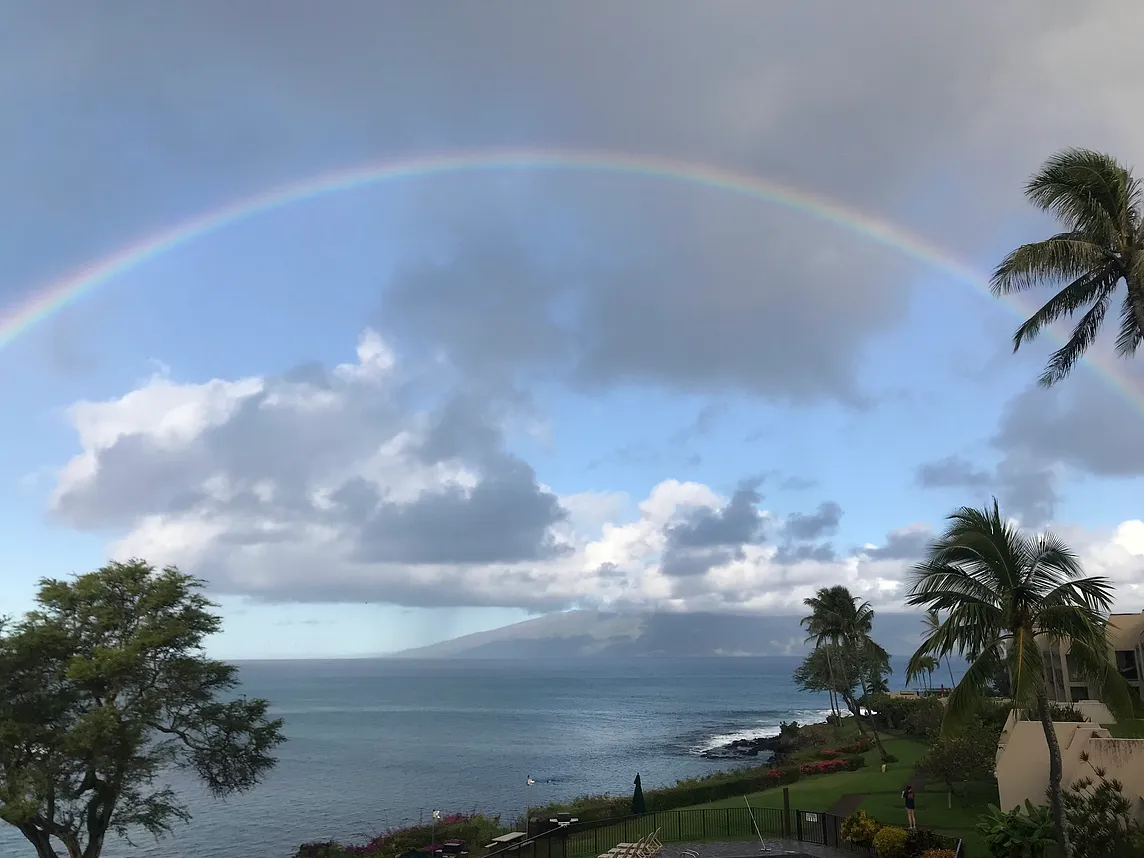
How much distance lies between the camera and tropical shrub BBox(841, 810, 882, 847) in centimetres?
2072

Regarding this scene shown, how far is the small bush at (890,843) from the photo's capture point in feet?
62.5

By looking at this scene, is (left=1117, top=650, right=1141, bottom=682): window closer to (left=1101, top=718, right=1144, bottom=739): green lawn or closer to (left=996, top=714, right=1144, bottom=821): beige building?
(left=1101, top=718, right=1144, bottom=739): green lawn

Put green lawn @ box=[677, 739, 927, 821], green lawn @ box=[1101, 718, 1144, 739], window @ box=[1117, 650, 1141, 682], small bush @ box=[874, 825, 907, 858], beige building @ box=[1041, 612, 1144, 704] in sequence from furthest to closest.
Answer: window @ box=[1117, 650, 1141, 682] < beige building @ box=[1041, 612, 1144, 704] < green lawn @ box=[677, 739, 927, 821] < green lawn @ box=[1101, 718, 1144, 739] < small bush @ box=[874, 825, 907, 858]

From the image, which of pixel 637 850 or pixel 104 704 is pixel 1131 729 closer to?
pixel 637 850

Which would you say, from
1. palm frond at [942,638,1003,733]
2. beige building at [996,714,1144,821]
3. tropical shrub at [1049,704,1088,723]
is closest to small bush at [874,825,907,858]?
beige building at [996,714,1144,821]

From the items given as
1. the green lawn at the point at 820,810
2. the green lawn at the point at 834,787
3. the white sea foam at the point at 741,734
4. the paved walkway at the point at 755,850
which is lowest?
the white sea foam at the point at 741,734

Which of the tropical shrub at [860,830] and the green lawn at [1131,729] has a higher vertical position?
the green lawn at [1131,729]

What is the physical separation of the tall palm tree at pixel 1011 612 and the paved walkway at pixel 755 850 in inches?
248

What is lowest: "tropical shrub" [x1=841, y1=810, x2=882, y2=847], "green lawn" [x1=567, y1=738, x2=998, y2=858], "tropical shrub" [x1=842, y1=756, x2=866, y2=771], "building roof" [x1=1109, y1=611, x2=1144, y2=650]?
"tropical shrub" [x1=842, y1=756, x2=866, y2=771]

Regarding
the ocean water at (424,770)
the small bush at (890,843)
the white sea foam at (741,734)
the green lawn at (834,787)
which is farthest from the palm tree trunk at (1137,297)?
the white sea foam at (741,734)

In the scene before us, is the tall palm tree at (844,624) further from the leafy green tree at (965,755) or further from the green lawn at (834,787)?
the leafy green tree at (965,755)

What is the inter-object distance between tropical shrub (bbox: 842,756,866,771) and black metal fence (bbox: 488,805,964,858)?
1477cm

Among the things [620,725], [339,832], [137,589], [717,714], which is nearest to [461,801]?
[339,832]

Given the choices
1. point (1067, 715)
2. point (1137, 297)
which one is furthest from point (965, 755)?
point (1137, 297)
